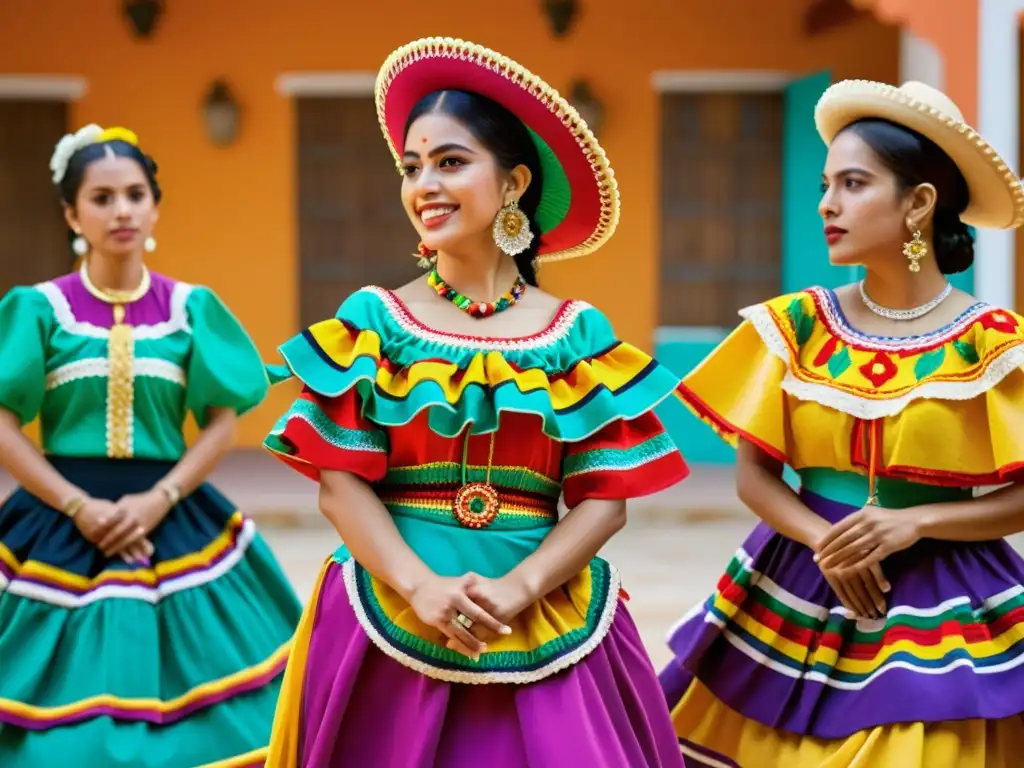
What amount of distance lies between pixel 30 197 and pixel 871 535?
862cm

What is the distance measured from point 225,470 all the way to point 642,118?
12.3ft

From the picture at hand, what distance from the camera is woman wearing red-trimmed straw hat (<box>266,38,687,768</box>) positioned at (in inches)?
91.7

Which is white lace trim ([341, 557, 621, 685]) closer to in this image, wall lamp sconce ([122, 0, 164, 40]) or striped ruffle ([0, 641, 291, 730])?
striped ruffle ([0, 641, 291, 730])

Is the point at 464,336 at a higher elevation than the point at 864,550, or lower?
higher

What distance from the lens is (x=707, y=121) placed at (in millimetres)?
10312

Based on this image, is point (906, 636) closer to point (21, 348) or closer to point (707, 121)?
point (21, 348)

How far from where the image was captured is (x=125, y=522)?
12.0 ft

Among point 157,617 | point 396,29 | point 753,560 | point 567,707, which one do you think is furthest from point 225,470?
point 567,707

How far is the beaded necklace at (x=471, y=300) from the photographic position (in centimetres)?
251

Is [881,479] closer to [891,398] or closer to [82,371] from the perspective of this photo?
[891,398]

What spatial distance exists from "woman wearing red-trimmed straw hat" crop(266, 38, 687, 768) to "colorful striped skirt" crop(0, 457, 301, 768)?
124cm

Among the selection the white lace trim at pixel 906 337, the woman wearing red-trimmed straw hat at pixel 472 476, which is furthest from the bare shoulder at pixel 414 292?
the white lace trim at pixel 906 337

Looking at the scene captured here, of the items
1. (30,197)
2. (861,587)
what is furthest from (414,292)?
(30,197)

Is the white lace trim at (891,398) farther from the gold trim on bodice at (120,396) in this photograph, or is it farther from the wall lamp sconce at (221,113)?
the wall lamp sconce at (221,113)
